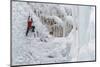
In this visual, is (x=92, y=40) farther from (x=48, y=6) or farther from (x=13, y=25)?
(x=13, y=25)

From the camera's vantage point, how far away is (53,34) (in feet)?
7.08

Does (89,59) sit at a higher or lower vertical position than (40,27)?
lower

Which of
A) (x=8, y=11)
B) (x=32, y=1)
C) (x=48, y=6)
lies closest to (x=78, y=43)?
(x=48, y=6)

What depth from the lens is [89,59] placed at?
2322 mm

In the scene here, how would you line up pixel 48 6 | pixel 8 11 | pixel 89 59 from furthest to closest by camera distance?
pixel 89 59
pixel 48 6
pixel 8 11

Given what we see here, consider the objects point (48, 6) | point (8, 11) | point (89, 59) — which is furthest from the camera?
point (89, 59)

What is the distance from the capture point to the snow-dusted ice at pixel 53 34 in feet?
6.64

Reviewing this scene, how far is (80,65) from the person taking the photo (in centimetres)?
228

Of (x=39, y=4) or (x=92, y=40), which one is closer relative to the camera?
(x=39, y=4)

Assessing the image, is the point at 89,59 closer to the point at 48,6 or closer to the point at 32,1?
the point at 48,6

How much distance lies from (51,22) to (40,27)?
143 mm

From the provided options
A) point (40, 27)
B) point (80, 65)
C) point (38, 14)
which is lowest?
point (80, 65)

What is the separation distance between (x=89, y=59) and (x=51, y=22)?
66cm

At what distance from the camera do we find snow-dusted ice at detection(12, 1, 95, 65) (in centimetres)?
203
